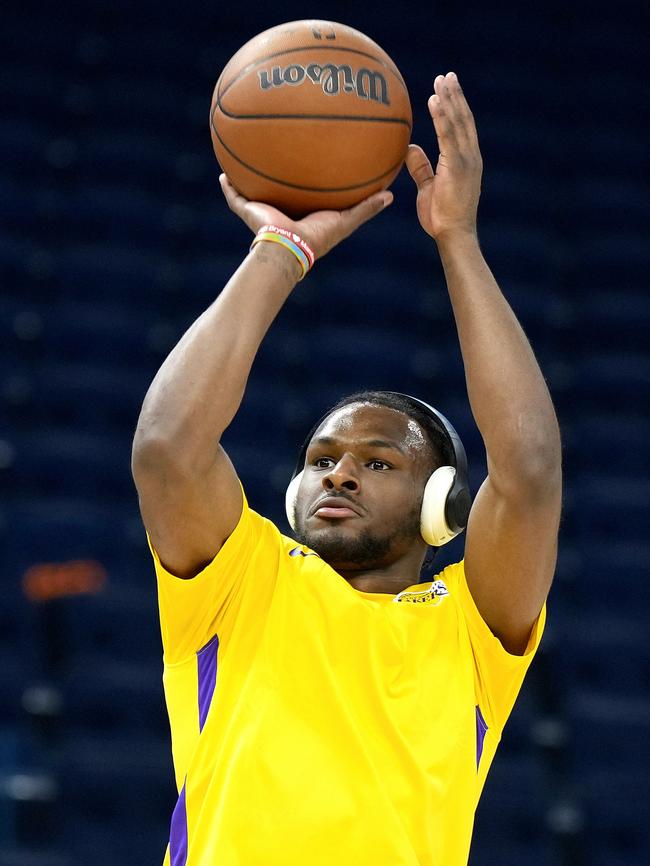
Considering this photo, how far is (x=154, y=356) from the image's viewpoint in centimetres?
589

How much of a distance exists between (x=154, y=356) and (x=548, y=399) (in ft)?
13.7

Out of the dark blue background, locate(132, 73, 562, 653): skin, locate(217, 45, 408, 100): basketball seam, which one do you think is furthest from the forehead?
the dark blue background

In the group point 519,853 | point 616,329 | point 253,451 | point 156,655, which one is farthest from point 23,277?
point 519,853

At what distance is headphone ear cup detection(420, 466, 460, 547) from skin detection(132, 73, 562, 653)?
0.19ft

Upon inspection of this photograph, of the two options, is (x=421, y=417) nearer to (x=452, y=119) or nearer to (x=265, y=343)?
(x=452, y=119)

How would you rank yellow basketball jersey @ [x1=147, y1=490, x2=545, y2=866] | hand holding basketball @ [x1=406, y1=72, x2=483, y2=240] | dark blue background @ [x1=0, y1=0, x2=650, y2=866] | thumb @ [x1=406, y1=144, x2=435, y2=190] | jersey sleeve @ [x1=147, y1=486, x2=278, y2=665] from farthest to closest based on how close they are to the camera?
dark blue background @ [x1=0, y1=0, x2=650, y2=866] < thumb @ [x1=406, y1=144, x2=435, y2=190] < hand holding basketball @ [x1=406, y1=72, x2=483, y2=240] < jersey sleeve @ [x1=147, y1=486, x2=278, y2=665] < yellow basketball jersey @ [x1=147, y1=490, x2=545, y2=866]

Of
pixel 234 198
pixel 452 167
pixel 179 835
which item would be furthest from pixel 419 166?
pixel 179 835

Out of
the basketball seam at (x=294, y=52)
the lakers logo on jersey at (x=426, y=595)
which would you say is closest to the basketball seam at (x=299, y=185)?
the basketball seam at (x=294, y=52)

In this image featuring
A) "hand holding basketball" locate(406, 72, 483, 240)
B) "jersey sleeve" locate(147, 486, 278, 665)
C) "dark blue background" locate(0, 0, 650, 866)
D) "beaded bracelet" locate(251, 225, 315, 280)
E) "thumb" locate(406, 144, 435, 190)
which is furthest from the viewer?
"dark blue background" locate(0, 0, 650, 866)

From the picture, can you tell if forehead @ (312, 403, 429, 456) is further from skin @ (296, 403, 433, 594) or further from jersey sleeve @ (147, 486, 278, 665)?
jersey sleeve @ (147, 486, 278, 665)

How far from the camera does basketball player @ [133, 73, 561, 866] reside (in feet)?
5.64

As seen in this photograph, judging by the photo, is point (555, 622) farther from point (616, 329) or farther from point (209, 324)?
point (209, 324)

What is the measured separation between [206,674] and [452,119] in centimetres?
105

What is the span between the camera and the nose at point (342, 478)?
2.08 meters
